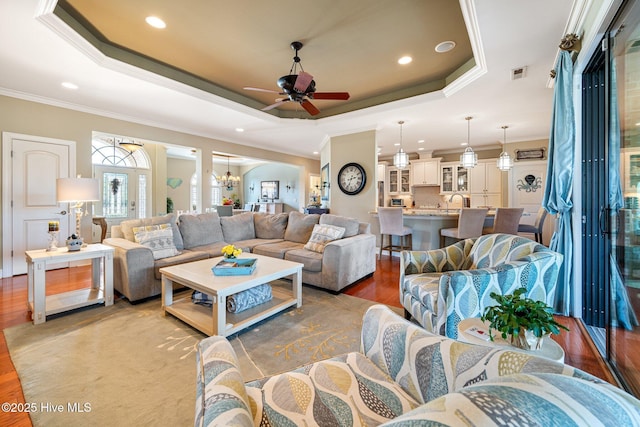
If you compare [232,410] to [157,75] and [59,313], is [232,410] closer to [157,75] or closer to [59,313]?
[59,313]

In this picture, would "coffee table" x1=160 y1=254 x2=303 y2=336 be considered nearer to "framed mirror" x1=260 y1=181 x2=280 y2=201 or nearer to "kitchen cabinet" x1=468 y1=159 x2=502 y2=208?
"kitchen cabinet" x1=468 y1=159 x2=502 y2=208

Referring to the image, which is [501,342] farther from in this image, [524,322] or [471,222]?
[471,222]

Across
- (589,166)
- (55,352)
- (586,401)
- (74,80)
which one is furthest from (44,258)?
(589,166)

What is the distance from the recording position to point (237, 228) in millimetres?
4551

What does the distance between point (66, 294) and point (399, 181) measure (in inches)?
309

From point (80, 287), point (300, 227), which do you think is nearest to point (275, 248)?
point (300, 227)

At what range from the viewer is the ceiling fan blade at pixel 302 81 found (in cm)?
268

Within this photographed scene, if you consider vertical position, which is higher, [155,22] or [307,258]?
[155,22]

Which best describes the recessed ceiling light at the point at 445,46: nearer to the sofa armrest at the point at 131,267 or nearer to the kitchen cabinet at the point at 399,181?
the sofa armrest at the point at 131,267

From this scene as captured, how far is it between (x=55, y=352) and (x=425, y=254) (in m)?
3.07

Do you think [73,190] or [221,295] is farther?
[73,190]

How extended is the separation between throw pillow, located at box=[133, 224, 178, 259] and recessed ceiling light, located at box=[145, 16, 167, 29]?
7.35ft

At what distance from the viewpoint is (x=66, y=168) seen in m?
4.34

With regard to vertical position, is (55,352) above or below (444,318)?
below
